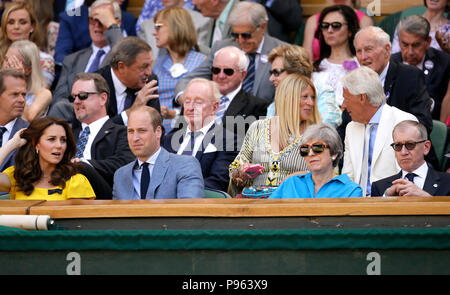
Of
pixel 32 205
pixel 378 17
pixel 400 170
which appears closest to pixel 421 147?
pixel 400 170

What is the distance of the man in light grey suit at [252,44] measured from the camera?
276 inches

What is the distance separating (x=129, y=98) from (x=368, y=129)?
7.57 ft

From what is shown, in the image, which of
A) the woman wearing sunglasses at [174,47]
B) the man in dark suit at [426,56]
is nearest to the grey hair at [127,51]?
the woman wearing sunglasses at [174,47]

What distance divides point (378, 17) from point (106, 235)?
5.58 metres

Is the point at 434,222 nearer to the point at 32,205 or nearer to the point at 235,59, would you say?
the point at 32,205

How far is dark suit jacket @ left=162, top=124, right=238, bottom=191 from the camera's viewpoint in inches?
225

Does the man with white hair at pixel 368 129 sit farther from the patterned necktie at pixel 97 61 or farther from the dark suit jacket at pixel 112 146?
the patterned necktie at pixel 97 61

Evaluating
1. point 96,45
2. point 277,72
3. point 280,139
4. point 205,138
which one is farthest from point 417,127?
point 96,45

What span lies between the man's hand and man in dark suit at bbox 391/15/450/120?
8.86ft

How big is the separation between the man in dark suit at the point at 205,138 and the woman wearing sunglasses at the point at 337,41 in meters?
1.32

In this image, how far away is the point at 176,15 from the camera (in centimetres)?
732

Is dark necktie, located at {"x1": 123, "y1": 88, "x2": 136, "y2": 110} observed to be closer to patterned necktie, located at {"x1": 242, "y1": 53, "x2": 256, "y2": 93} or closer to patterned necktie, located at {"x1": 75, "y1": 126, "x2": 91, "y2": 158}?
patterned necktie, located at {"x1": 75, "y1": 126, "x2": 91, "y2": 158}

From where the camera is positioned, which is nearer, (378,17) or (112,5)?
(112,5)
